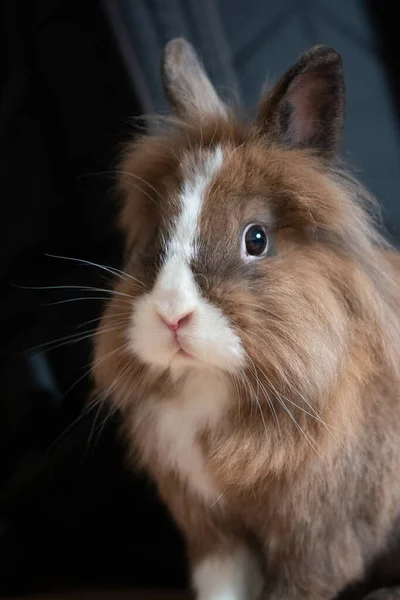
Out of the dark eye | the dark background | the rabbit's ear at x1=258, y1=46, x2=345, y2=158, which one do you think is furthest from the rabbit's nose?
the dark background

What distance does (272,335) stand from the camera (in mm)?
840

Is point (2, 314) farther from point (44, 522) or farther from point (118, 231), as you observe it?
point (44, 522)

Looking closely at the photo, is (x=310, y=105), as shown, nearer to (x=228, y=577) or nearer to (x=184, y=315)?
(x=184, y=315)

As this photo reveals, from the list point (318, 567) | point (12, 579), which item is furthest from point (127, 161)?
point (12, 579)

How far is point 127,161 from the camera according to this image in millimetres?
1056

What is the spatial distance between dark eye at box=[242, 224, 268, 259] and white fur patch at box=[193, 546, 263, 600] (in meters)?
0.42

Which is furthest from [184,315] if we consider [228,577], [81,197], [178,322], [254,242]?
[81,197]

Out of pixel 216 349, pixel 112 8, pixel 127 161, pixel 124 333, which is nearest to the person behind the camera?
pixel 216 349

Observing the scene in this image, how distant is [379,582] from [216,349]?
1.44 ft

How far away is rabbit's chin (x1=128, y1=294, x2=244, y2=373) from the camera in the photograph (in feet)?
2.68

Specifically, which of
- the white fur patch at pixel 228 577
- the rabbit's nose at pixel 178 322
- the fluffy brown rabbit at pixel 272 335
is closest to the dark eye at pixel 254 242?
the fluffy brown rabbit at pixel 272 335

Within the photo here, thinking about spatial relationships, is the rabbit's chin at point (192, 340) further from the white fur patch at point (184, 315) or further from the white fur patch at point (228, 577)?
the white fur patch at point (228, 577)

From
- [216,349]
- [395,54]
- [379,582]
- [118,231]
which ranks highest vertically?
[395,54]

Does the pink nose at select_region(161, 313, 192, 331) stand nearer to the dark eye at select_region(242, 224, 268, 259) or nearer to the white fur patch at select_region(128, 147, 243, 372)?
the white fur patch at select_region(128, 147, 243, 372)
